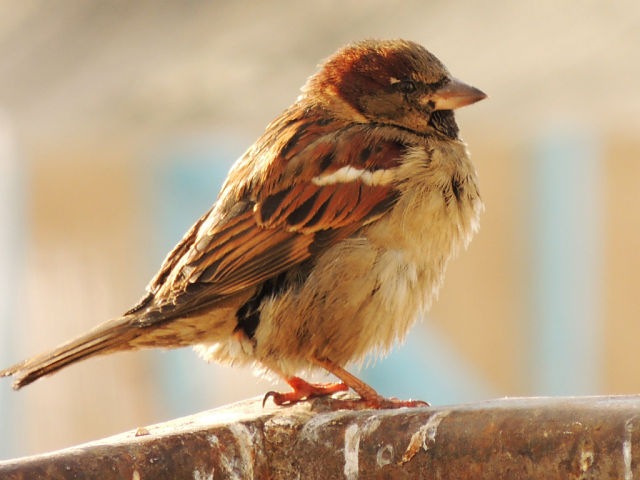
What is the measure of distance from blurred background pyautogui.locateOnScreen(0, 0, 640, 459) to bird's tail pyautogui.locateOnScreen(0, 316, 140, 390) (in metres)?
2.33

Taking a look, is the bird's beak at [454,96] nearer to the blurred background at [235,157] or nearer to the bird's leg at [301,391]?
the bird's leg at [301,391]

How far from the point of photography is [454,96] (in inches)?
155

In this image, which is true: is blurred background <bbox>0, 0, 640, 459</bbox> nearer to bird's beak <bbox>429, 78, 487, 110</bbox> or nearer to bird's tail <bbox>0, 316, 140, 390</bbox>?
bird's beak <bbox>429, 78, 487, 110</bbox>

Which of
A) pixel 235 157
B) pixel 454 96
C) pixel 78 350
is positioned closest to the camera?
pixel 78 350

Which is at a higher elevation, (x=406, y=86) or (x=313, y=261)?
(x=406, y=86)

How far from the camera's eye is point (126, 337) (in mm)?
3482

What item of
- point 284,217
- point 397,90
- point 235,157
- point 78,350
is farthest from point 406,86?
point 235,157

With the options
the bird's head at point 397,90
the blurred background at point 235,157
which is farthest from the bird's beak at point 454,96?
the blurred background at point 235,157

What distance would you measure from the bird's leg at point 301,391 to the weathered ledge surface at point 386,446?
301 mm

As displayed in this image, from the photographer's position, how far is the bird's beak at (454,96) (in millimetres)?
3896

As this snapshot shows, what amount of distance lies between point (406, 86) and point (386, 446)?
1483 mm

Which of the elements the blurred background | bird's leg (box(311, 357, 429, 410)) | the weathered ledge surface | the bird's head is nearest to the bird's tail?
the weathered ledge surface

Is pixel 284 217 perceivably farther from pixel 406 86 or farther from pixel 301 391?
pixel 406 86

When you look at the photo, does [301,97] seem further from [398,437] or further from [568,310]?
[568,310]
